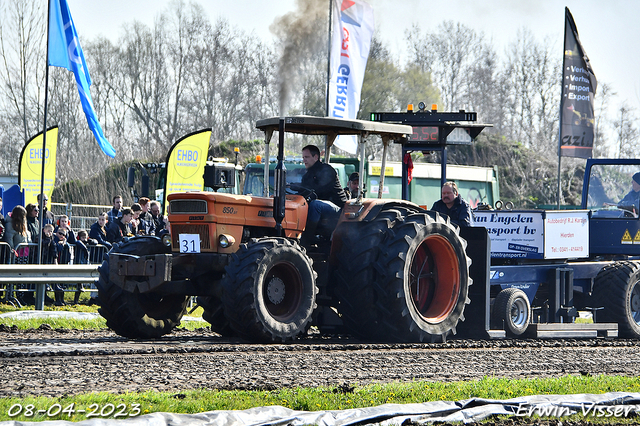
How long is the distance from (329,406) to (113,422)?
142cm

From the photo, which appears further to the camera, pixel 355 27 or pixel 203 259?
Result: pixel 355 27

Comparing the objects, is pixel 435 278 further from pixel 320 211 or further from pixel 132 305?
pixel 132 305

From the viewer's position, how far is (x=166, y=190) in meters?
19.0

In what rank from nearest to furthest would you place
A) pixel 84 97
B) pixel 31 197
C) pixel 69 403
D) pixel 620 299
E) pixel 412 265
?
pixel 69 403
pixel 412 265
pixel 620 299
pixel 84 97
pixel 31 197

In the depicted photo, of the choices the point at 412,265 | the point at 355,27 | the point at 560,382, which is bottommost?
the point at 560,382

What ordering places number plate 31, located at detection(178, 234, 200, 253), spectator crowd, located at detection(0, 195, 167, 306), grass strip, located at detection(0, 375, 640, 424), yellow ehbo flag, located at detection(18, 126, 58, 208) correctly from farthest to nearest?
yellow ehbo flag, located at detection(18, 126, 58, 208) < spectator crowd, located at detection(0, 195, 167, 306) < number plate 31, located at detection(178, 234, 200, 253) < grass strip, located at detection(0, 375, 640, 424)

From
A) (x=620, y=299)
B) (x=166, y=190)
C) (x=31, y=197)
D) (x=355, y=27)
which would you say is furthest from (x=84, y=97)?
(x=620, y=299)

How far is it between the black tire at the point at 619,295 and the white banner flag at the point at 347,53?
28.8ft

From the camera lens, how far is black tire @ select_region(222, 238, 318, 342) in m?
8.34

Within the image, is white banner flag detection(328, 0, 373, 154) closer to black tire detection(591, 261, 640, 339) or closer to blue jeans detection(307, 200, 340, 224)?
black tire detection(591, 261, 640, 339)

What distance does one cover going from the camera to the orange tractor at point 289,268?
8.73 metres

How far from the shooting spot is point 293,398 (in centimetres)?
552

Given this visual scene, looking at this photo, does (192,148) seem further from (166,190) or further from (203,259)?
(203,259)

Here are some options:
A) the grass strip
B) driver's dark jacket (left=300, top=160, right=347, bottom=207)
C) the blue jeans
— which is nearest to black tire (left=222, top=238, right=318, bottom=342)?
the blue jeans
